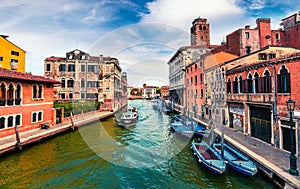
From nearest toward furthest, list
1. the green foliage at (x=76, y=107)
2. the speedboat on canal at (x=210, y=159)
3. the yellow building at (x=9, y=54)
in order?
1. the speedboat on canal at (x=210, y=159)
2. the yellow building at (x=9, y=54)
3. the green foliage at (x=76, y=107)

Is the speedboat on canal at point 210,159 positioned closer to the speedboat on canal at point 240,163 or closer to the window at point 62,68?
the speedboat on canal at point 240,163

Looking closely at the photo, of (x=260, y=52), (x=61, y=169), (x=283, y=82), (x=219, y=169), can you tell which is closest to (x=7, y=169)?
(x=61, y=169)

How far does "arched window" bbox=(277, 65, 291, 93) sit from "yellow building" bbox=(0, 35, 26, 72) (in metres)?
23.5

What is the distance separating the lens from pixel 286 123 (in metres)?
9.57

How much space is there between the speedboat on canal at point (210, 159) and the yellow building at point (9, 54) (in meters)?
20.2

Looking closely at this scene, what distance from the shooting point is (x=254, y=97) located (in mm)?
12344

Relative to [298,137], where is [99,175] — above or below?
below

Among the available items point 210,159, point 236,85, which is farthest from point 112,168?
point 236,85

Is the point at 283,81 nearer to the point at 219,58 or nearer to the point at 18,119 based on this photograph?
the point at 219,58

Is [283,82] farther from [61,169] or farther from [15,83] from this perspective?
[15,83]

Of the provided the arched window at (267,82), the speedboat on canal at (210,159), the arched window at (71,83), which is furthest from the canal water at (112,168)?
the arched window at (71,83)

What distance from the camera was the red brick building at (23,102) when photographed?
1260 centimetres

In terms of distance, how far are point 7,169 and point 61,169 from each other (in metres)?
2.78

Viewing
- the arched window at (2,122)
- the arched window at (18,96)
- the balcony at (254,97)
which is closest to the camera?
the balcony at (254,97)
